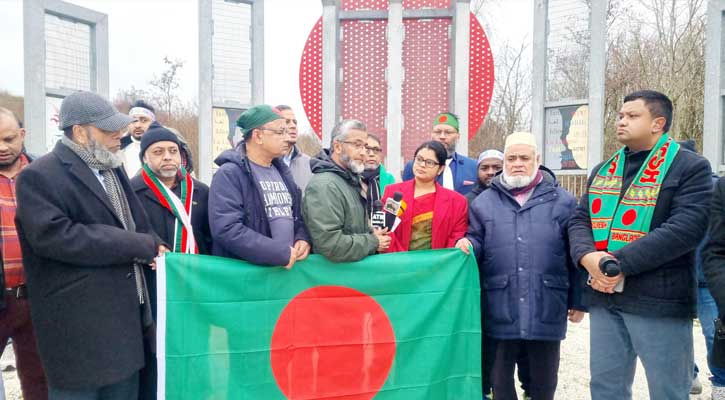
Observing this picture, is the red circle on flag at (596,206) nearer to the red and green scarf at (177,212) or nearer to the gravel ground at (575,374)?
the gravel ground at (575,374)

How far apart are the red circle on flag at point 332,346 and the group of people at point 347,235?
12.9 inches

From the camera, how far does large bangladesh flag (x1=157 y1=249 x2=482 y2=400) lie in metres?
2.89

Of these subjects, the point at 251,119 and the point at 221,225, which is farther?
the point at 251,119

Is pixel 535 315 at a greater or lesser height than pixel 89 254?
lesser

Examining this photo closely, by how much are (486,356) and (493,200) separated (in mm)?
1003

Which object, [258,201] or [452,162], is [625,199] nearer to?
[452,162]

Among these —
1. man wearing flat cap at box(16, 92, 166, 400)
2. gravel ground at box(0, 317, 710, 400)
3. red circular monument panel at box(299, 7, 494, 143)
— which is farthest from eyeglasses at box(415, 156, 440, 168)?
red circular monument panel at box(299, 7, 494, 143)

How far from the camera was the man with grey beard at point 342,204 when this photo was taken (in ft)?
9.77

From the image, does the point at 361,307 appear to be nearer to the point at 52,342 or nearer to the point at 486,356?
the point at 486,356

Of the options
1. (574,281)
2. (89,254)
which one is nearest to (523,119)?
(574,281)

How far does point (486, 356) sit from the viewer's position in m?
3.48

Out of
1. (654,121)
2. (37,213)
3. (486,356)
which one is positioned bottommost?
(486,356)

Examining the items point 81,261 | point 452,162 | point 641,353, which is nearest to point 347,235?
point 81,261

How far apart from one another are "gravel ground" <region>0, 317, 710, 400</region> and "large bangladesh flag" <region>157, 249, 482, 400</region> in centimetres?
160
